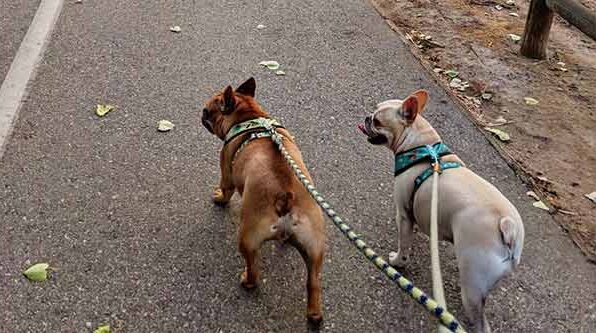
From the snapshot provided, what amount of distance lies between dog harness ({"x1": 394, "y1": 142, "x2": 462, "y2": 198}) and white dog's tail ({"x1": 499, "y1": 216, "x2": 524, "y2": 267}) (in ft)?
1.65

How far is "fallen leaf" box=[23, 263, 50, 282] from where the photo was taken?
324cm

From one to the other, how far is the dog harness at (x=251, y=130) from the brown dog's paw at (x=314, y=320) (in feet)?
3.28

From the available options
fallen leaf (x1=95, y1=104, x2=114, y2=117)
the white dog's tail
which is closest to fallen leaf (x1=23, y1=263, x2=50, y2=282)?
fallen leaf (x1=95, y1=104, x2=114, y2=117)

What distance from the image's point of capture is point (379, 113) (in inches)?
134

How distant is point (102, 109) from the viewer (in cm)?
482

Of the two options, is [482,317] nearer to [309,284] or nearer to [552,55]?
[309,284]

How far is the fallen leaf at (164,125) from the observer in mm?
4633

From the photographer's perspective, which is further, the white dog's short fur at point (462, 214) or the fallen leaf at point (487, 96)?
the fallen leaf at point (487, 96)

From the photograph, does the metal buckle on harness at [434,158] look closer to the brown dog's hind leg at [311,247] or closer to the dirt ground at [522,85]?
the brown dog's hind leg at [311,247]

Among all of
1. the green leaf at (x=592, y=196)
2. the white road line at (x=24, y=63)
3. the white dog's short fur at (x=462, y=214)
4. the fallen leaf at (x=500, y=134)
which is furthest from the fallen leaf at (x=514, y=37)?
the white road line at (x=24, y=63)

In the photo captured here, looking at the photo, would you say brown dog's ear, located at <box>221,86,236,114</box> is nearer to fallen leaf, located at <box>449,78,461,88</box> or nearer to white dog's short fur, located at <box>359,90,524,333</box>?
white dog's short fur, located at <box>359,90,524,333</box>

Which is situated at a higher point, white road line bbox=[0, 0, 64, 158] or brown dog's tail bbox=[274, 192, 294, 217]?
brown dog's tail bbox=[274, 192, 294, 217]

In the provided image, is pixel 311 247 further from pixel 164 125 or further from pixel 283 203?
pixel 164 125

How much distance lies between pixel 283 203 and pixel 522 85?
12.5 ft
